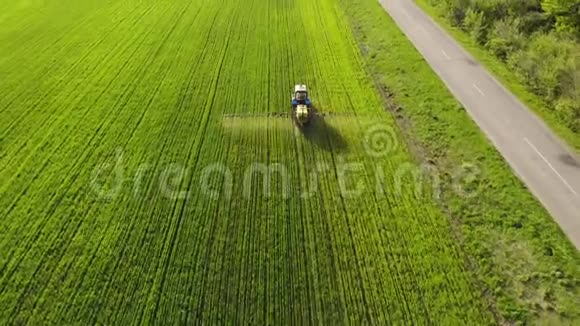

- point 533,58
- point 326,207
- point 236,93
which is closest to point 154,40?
point 236,93

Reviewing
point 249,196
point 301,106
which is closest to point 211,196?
point 249,196

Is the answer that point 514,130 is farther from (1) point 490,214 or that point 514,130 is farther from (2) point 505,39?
(2) point 505,39

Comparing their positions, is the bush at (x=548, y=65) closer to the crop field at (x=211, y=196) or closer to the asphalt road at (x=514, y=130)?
the asphalt road at (x=514, y=130)

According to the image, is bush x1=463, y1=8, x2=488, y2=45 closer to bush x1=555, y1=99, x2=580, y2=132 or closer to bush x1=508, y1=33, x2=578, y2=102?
bush x1=508, y1=33, x2=578, y2=102

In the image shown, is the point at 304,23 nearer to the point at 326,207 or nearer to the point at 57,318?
the point at 326,207

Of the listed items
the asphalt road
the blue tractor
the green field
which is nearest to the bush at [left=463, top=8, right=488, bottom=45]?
the asphalt road
